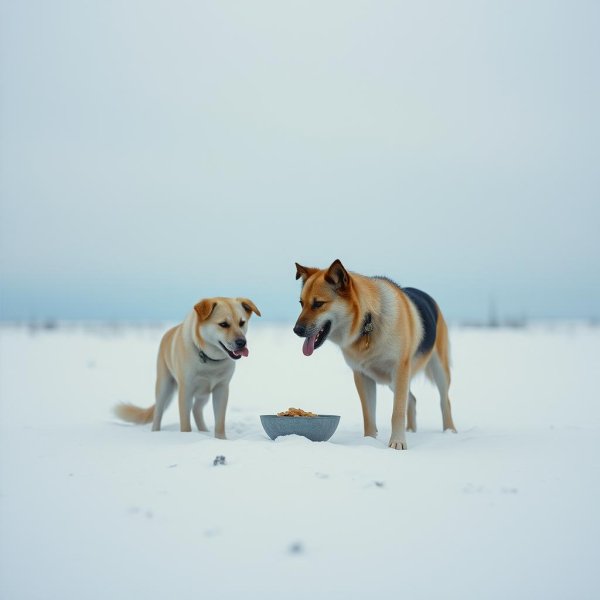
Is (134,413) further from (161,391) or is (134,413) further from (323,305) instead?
(323,305)

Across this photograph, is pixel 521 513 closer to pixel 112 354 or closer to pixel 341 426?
pixel 341 426

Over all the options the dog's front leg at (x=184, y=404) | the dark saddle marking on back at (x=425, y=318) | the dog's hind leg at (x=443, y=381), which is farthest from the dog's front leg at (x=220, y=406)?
the dog's hind leg at (x=443, y=381)

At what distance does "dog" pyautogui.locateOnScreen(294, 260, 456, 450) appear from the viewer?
5637mm

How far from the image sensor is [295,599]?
9.36 feet

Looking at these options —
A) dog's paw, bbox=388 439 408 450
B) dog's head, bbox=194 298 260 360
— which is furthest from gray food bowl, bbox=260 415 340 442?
dog's head, bbox=194 298 260 360

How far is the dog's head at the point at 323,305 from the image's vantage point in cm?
559

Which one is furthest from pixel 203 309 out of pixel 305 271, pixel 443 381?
pixel 443 381

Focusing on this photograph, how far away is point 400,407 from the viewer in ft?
19.5

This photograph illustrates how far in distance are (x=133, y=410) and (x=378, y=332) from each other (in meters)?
3.42

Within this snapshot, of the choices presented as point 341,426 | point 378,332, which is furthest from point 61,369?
point 378,332

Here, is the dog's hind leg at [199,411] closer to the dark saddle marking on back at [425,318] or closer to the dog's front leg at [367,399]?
the dog's front leg at [367,399]

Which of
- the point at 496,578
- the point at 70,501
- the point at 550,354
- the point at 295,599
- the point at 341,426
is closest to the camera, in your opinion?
the point at 295,599

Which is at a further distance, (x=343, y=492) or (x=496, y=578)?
(x=343, y=492)

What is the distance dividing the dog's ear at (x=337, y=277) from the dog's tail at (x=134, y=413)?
327 centimetres
